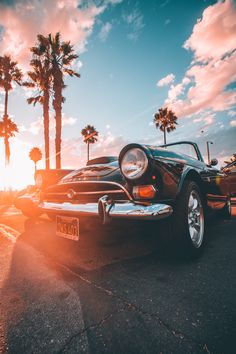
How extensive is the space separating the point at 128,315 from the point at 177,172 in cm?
125

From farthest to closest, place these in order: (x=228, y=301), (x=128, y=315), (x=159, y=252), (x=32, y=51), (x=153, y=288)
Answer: (x=32, y=51), (x=159, y=252), (x=153, y=288), (x=228, y=301), (x=128, y=315)

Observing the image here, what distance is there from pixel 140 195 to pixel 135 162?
0.30 meters

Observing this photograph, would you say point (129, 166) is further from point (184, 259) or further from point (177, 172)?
point (184, 259)

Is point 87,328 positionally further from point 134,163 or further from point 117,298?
point 134,163

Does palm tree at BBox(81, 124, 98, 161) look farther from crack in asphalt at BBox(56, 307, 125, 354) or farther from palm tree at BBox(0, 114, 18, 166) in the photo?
crack in asphalt at BBox(56, 307, 125, 354)

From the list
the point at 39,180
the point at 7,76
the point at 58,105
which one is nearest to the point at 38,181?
the point at 39,180

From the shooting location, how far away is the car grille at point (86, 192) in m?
1.88

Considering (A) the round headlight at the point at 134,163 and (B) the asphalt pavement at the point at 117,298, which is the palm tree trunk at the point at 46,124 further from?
(A) the round headlight at the point at 134,163

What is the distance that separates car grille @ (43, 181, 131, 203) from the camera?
73.9 inches

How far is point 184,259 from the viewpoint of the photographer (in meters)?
1.95

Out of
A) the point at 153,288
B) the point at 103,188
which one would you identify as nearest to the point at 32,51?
the point at 103,188

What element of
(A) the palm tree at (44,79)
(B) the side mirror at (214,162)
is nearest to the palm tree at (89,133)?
(A) the palm tree at (44,79)

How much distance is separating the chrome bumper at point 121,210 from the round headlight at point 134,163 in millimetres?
254

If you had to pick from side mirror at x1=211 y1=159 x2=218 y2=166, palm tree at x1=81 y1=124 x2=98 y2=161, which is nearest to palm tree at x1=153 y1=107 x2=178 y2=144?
palm tree at x1=81 y1=124 x2=98 y2=161
